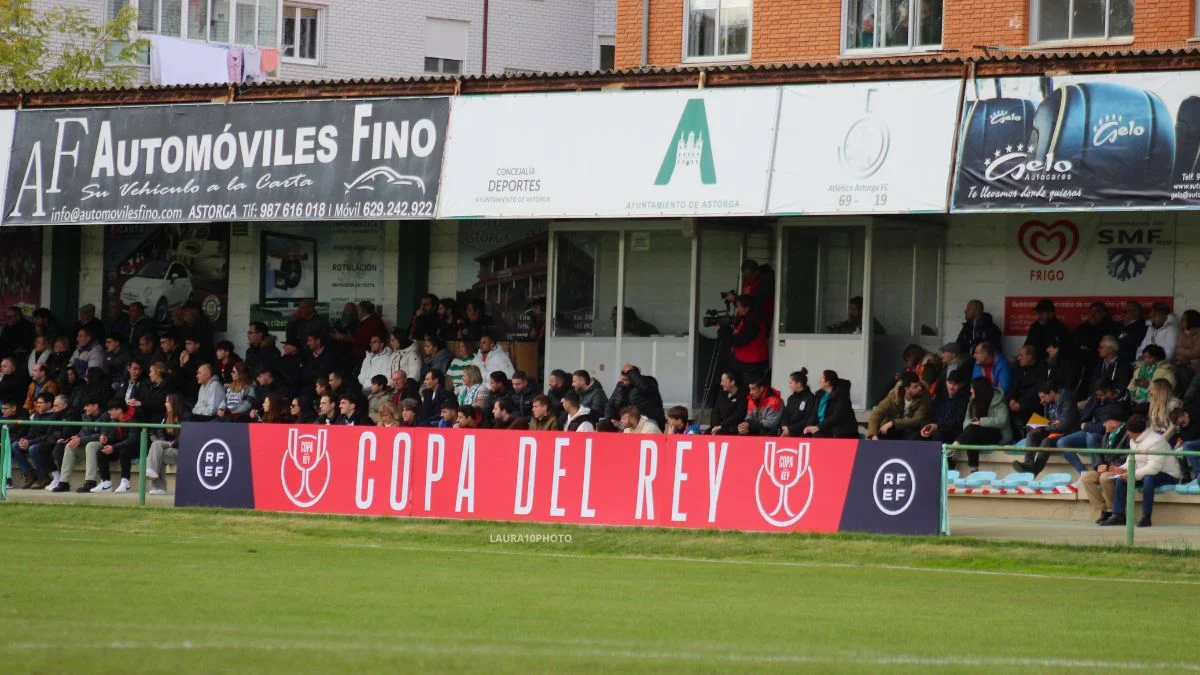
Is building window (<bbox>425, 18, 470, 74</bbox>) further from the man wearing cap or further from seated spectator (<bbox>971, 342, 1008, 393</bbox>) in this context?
seated spectator (<bbox>971, 342, 1008, 393</bbox>)

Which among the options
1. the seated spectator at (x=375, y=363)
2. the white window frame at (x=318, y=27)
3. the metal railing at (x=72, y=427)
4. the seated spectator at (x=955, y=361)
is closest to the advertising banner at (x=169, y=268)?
the seated spectator at (x=375, y=363)

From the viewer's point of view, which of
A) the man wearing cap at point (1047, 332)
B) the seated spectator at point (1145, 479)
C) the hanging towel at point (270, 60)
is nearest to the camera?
the seated spectator at point (1145, 479)

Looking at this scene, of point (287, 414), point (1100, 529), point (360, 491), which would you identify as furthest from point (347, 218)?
point (1100, 529)

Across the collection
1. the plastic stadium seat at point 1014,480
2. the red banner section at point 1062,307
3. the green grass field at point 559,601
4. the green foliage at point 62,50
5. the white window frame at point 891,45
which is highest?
the green foliage at point 62,50

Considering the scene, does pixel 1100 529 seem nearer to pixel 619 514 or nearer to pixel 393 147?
pixel 619 514

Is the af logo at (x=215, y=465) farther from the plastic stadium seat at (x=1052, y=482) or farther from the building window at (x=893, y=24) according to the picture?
the building window at (x=893, y=24)

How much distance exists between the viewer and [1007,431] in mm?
19875

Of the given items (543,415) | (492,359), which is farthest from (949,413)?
(492,359)

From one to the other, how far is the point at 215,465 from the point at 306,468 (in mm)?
1231

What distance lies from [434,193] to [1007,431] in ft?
25.1

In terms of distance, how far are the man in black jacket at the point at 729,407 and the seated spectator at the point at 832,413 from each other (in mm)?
939

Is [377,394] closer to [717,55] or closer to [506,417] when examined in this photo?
[506,417]

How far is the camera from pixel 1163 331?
20.1 m

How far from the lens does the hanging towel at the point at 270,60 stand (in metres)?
41.0
